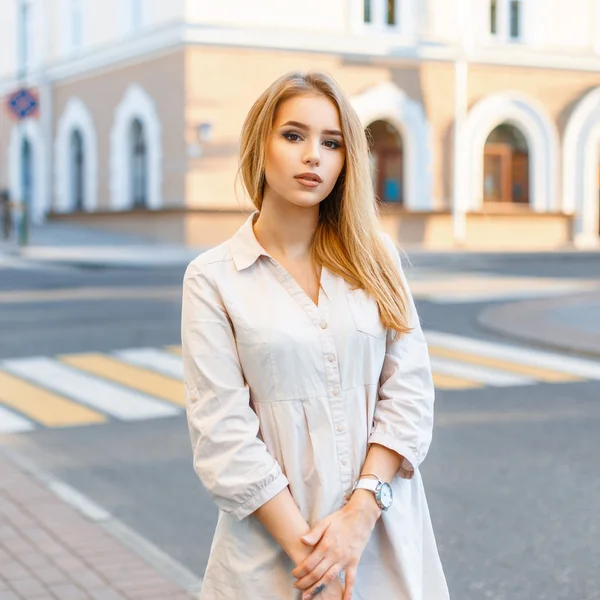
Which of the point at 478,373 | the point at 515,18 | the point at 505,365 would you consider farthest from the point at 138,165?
the point at 478,373

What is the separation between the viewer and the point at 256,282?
269 cm

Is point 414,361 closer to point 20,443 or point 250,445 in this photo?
point 250,445

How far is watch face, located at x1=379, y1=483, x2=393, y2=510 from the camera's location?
8.61ft

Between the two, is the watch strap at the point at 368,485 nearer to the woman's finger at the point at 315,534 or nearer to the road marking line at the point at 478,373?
the woman's finger at the point at 315,534

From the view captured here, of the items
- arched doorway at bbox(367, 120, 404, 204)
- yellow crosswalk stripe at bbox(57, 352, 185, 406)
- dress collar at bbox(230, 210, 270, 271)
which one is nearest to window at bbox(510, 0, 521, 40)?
arched doorway at bbox(367, 120, 404, 204)

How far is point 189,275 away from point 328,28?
96.9 feet

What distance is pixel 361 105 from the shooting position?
31.6 m

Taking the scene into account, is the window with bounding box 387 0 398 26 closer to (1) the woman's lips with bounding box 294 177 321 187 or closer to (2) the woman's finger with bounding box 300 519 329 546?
(1) the woman's lips with bounding box 294 177 321 187

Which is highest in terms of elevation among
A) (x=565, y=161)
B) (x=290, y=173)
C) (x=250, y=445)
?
(x=565, y=161)

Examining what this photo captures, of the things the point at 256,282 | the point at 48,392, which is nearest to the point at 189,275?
the point at 256,282

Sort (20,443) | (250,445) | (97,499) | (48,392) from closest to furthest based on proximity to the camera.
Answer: (250,445)
(97,499)
(20,443)
(48,392)

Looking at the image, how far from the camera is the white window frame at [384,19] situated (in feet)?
105

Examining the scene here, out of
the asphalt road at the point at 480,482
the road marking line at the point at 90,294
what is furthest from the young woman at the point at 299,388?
the road marking line at the point at 90,294

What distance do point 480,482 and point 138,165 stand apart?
Answer: 27.4 m
